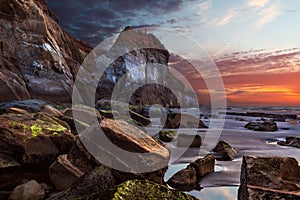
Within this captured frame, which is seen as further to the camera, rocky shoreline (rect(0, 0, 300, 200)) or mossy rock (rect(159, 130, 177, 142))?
mossy rock (rect(159, 130, 177, 142))

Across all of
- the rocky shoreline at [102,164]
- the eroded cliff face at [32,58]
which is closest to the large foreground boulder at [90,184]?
the rocky shoreline at [102,164]

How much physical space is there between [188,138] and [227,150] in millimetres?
1771

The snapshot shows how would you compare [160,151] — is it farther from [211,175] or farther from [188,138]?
[188,138]

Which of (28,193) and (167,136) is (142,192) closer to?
(28,193)

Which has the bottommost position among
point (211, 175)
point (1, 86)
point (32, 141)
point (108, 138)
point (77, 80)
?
point (211, 175)

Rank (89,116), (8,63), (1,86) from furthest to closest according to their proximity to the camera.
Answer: (8,63) → (1,86) → (89,116)

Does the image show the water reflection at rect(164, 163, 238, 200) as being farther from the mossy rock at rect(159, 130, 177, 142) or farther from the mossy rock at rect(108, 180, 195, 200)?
the mossy rock at rect(159, 130, 177, 142)

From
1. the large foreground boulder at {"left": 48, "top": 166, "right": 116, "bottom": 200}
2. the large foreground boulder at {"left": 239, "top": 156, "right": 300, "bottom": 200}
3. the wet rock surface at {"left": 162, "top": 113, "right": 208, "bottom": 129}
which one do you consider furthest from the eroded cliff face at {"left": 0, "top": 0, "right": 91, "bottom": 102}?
the large foreground boulder at {"left": 239, "top": 156, "right": 300, "bottom": 200}

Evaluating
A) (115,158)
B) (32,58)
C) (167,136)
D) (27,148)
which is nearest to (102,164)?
(115,158)

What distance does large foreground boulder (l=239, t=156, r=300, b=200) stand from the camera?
2.99m

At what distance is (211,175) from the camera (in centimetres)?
506

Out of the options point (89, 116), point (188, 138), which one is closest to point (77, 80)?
point (89, 116)

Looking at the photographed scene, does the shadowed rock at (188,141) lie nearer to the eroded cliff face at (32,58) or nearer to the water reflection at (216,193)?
the water reflection at (216,193)

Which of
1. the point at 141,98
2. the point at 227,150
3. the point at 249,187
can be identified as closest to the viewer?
the point at 249,187
